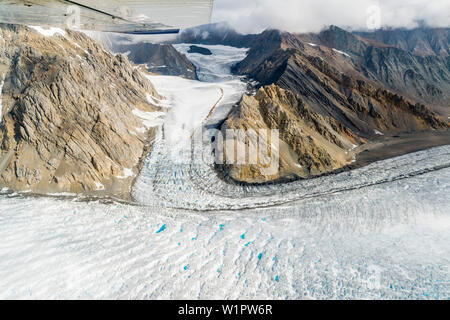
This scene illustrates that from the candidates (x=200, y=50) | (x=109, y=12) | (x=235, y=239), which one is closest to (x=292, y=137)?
(x=235, y=239)

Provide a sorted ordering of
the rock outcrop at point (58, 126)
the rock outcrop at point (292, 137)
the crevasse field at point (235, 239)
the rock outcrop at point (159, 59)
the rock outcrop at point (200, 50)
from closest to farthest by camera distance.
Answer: the crevasse field at point (235, 239) < the rock outcrop at point (58, 126) < the rock outcrop at point (292, 137) < the rock outcrop at point (159, 59) < the rock outcrop at point (200, 50)

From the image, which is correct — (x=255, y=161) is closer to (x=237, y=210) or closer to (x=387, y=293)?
(x=237, y=210)

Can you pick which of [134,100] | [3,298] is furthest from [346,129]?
[3,298]

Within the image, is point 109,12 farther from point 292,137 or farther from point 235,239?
point 292,137

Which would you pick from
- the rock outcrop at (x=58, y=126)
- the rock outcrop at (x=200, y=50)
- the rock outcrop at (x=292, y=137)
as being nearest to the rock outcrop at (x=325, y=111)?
the rock outcrop at (x=292, y=137)

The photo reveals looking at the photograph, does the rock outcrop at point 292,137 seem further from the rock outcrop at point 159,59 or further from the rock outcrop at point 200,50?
the rock outcrop at point 200,50
